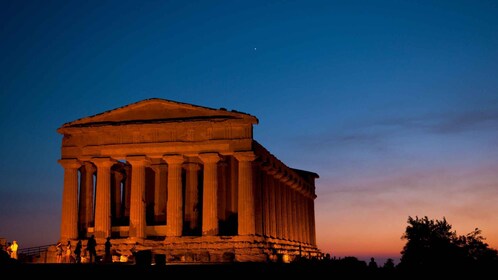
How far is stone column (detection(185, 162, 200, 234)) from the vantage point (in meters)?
63.2

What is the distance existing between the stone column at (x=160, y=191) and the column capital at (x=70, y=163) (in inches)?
350

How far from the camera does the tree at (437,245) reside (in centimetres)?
6950

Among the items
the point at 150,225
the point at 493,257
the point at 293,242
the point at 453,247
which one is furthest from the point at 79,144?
the point at 493,257

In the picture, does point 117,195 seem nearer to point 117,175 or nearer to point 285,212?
point 117,175

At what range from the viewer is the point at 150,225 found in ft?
213

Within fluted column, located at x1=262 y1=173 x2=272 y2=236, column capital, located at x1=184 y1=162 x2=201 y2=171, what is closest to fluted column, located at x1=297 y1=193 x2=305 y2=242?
fluted column, located at x1=262 y1=173 x2=272 y2=236

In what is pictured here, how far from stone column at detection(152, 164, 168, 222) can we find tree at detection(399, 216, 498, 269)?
23513 mm

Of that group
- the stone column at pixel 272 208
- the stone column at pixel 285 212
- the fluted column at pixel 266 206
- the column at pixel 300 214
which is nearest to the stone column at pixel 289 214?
the stone column at pixel 285 212

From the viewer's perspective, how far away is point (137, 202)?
199 ft

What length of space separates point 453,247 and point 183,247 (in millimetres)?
29045

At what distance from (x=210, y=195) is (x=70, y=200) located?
40.6 feet

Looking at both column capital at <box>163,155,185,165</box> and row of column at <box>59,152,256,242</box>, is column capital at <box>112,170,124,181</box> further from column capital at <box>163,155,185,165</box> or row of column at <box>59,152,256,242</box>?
column capital at <box>163,155,185,165</box>

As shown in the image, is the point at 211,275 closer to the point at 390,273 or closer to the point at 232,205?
the point at 390,273

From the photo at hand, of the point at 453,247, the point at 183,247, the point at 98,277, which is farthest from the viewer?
the point at 453,247
